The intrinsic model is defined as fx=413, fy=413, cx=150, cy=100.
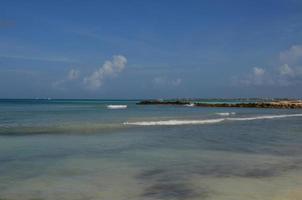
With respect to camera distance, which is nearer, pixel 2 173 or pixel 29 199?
pixel 29 199

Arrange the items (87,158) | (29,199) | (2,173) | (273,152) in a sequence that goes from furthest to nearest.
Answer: (273,152) < (87,158) < (2,173) < (29,199)

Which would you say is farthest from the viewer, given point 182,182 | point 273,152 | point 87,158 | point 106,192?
point 273,152

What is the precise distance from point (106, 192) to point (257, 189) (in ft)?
10.7

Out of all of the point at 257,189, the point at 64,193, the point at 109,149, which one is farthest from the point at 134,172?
the point at 109,149

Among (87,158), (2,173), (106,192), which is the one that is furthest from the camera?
(87,158)

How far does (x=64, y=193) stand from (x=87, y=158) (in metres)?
4.69

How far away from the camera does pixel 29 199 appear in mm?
8070

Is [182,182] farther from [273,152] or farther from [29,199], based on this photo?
[273,152]

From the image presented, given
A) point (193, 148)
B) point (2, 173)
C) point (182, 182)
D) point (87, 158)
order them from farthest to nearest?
point (193, 148), point (87, 158), point (2, 173), point (182, 182)

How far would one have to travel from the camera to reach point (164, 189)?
888cm

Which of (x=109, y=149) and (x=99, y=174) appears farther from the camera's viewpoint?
(x=109, y=149)

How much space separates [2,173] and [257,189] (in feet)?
20.5

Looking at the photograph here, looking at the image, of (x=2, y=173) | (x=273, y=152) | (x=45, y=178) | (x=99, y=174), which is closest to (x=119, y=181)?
(x=99, y=174)

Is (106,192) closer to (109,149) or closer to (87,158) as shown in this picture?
(87,158)
